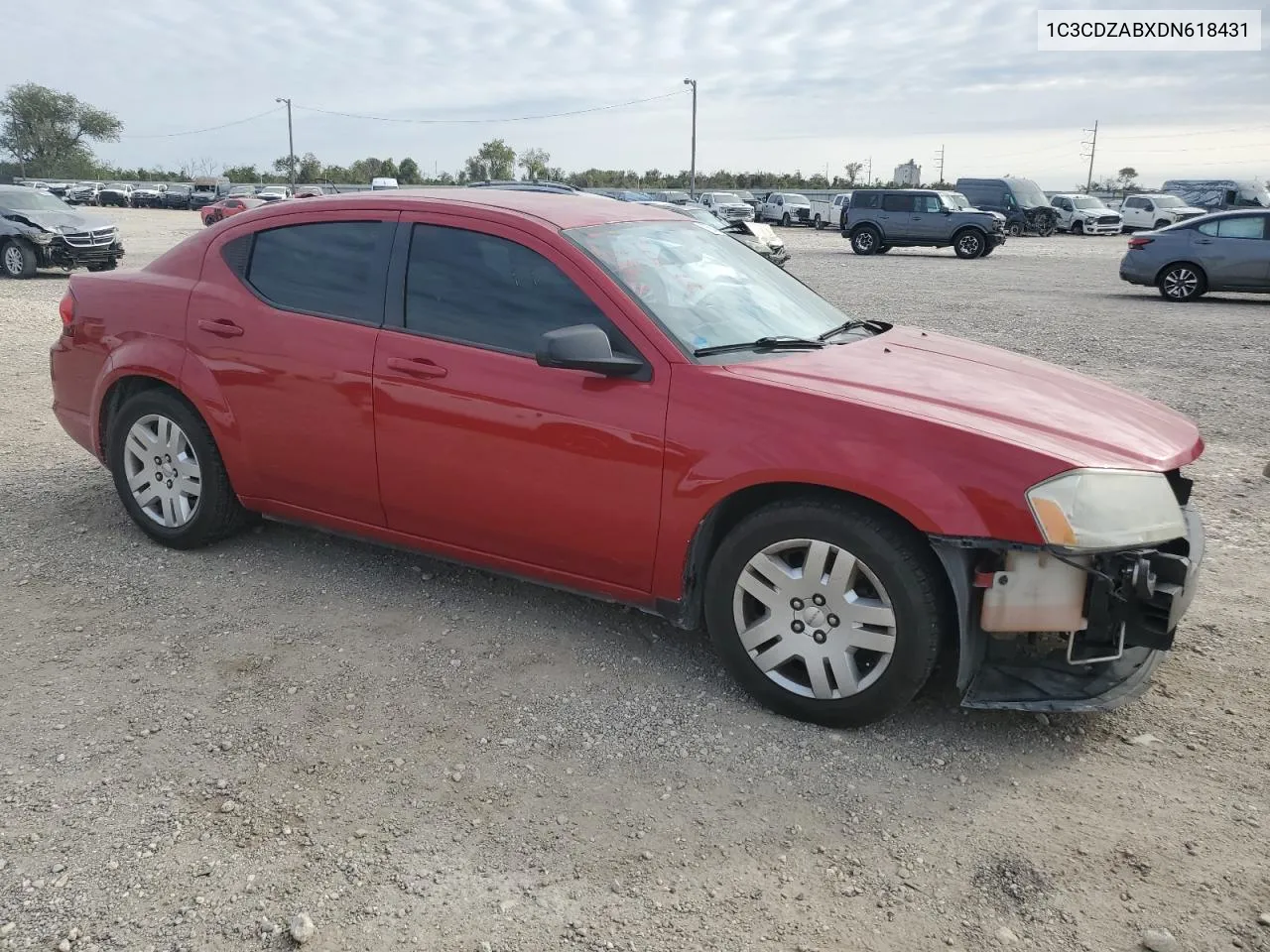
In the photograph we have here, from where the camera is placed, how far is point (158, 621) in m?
4.10

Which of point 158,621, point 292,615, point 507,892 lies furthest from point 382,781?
point 158,621

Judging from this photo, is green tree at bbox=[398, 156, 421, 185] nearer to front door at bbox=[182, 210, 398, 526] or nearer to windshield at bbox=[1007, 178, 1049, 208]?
windshield at bbox=[1007, 178, 1049, 208]

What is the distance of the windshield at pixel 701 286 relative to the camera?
3.68 m

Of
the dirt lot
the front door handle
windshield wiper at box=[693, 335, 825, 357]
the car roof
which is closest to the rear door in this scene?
the dirt lot

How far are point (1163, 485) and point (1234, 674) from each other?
106 cm

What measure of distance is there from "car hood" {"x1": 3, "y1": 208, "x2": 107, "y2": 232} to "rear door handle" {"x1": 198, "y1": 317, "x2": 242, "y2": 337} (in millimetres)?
17250

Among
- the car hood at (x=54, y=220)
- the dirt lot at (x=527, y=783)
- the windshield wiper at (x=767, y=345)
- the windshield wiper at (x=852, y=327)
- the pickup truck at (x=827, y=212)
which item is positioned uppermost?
the pickup truck at (x=827, y=212)

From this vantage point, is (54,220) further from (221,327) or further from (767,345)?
(767,345)

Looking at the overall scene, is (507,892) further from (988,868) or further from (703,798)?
(988,868)

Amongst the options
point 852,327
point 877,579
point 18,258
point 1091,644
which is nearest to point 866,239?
point 18,258

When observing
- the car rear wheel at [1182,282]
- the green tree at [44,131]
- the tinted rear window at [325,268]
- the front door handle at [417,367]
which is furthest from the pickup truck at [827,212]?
the green tree at [44,131]

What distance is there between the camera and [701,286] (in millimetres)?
3943

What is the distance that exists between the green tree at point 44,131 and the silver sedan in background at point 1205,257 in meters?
106

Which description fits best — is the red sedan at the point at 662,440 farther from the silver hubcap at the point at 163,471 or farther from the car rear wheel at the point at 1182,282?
the car rear wheel at the point at 1182,282
